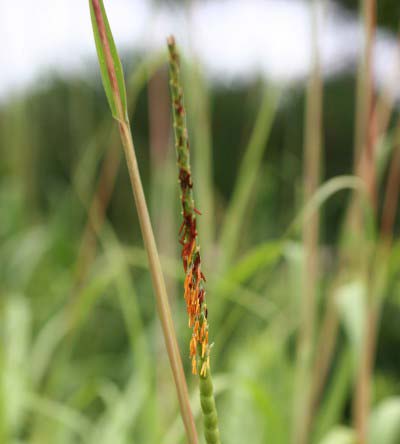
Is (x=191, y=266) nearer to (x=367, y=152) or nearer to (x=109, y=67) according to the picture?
(x=109, y=67)

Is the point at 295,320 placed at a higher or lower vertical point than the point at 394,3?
lower

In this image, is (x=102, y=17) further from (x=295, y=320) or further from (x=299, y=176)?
(x=299, y=176)

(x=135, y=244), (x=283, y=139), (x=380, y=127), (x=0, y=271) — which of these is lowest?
(x=135, y=244)

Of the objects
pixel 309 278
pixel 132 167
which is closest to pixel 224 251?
pixel 309 278

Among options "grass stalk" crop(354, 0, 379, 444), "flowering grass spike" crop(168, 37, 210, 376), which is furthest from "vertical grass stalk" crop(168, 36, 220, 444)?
"grass stalk" crop(354, 0, 379, 444)

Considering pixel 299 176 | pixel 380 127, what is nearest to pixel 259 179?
pixel 299 176

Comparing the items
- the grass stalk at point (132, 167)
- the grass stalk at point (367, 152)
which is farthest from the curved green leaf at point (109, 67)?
the grass stalk at point (367, 152)

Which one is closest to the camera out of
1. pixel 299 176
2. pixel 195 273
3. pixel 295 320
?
pixel 195 273

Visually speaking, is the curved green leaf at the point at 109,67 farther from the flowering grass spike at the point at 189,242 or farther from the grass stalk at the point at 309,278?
the grass stalk at the point at 309,278
